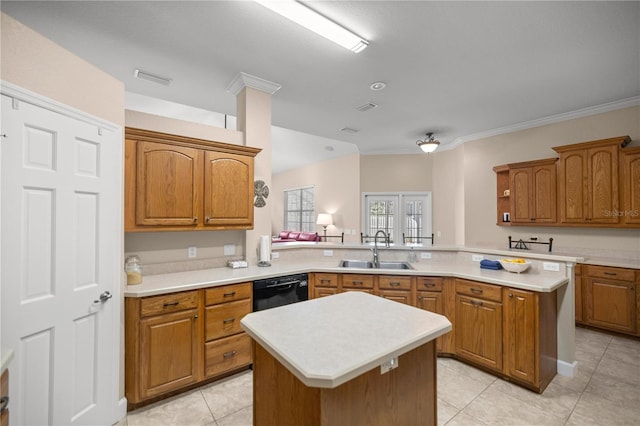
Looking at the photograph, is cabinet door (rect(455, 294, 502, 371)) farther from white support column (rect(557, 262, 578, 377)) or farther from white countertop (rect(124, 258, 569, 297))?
white support column (rect(557, 262, 578, 377))

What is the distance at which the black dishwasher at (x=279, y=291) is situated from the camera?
2.60 metres

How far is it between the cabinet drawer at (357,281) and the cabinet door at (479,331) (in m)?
0.88

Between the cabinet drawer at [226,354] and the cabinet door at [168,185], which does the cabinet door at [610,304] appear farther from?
the cabinet door at [168,185]

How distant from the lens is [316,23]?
213 cm

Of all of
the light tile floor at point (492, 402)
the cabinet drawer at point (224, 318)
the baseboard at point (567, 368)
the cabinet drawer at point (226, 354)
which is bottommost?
the light tile floor at point (492, 402)

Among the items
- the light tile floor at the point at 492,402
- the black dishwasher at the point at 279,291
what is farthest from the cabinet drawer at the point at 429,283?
the black dishwasher at the point at 279,291

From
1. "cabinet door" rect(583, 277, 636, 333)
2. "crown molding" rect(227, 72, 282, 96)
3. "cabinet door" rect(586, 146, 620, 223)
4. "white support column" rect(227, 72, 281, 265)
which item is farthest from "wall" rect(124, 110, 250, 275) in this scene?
"cabinet door" rect(586, 146, 620, 223)

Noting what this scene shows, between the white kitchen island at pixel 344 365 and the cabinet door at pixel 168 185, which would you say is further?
the cabinet door at pixel 168 185

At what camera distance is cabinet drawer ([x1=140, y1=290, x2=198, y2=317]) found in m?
2.08

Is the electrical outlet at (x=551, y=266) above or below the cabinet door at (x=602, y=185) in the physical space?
below

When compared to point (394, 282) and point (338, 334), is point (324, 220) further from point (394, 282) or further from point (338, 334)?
point (338, 334)

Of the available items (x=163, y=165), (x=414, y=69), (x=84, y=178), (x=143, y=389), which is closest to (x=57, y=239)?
(x=84, y=178)

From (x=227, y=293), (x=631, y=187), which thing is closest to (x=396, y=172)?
(x=631, y=187)

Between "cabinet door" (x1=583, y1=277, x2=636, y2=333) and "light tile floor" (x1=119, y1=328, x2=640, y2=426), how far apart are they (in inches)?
31.5
